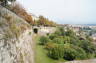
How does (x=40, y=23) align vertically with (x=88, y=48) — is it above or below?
above

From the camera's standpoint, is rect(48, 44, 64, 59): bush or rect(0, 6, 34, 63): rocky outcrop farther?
rect(48, 44, 64, 59): bush

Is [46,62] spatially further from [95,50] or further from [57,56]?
[95,50]

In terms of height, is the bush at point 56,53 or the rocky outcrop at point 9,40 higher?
the rocky outcrop at point 9,40

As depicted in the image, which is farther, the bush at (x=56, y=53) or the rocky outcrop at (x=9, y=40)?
the bush at (x=56, y=53)

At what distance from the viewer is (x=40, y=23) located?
42.9m

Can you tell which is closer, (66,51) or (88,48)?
(66,51)

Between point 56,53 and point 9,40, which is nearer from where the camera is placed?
point 9,40

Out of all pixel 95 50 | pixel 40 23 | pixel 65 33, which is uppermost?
pixel 40 23

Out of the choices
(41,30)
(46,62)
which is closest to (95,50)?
(46,62)

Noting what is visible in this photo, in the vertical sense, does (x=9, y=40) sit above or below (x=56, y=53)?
above

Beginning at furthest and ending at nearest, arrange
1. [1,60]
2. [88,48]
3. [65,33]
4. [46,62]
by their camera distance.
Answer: [65,33], [88,48], [46,62], [1,60]

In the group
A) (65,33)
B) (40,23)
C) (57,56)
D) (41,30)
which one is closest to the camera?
(57,56)

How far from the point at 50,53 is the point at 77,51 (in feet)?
12.2

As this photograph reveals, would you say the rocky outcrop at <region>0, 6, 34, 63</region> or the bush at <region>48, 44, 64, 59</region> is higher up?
the rocky outcrop at <region>0, 6, 34, 63</region>
